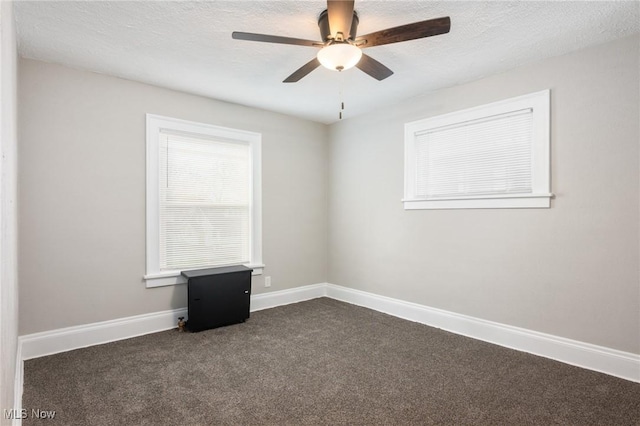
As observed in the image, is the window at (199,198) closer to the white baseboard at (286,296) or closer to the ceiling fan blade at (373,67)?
the white baseboard at (286,296)

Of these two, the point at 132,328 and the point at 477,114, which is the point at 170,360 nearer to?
the point at 132,328

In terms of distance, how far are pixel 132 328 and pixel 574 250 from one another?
4.02 m

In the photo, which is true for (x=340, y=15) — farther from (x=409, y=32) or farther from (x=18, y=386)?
(x=18, y=386)

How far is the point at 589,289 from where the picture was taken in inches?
108

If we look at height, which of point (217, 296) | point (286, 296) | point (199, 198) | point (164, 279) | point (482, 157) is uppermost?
point (482, 157)

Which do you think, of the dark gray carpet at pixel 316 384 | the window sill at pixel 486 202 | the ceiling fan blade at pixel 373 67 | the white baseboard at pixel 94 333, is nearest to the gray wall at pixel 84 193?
the white baseboard at pixel 94 333

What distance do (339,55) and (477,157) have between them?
193 cm

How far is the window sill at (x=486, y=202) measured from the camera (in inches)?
118

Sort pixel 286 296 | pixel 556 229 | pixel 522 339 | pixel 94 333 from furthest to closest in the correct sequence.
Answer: pixel 286 296, pixel 94 333, pixel 522 339, pixel 556 229

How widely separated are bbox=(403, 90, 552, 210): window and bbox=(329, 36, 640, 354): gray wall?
0.09 m

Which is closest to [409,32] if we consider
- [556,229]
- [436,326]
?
[556,229]

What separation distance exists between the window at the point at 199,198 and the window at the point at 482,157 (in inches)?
76.4

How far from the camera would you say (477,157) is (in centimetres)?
343

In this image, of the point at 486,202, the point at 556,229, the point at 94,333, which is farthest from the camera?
the point at 486,202
